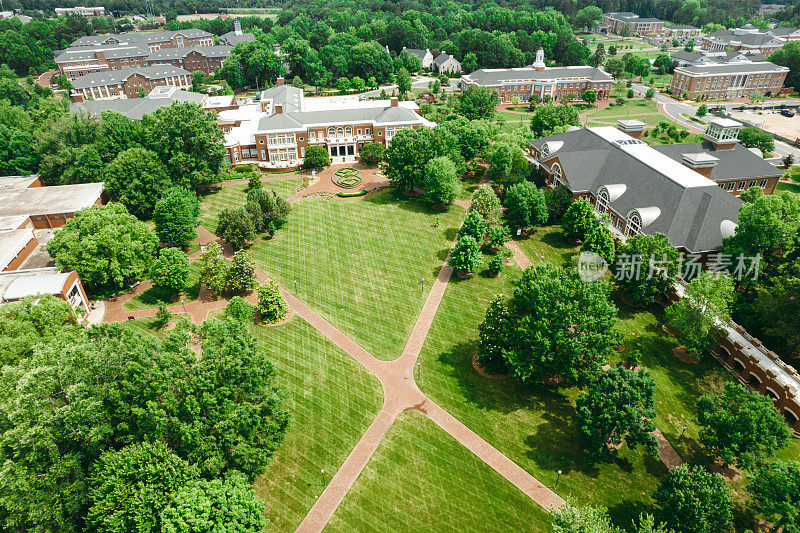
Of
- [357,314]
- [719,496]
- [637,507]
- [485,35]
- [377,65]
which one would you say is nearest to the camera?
[719,496]

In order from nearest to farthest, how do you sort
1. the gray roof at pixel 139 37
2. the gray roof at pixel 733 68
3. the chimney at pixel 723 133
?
1. the chimney at pixel 723 133
2. the gray roof at pixel 733 68
3. the gray roof at pixel 139 37

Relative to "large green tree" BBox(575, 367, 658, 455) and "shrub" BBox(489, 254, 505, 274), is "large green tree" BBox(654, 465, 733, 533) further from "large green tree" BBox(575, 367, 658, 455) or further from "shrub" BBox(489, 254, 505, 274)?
"shrub" BBox(489, 254, 505, 274)

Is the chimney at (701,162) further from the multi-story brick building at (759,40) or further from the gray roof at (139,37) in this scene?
the gray roof at (139,37)

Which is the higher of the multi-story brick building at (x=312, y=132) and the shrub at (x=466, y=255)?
the multi-story brick building at (x=312, y=132)

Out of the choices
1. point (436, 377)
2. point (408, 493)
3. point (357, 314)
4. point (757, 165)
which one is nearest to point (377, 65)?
point (757, 165)

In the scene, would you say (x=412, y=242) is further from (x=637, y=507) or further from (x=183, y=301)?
(x=637, y=507)

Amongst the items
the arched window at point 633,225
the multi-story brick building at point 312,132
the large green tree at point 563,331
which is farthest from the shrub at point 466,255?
the multi-story brick building at point 312,132

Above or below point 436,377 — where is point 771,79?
above

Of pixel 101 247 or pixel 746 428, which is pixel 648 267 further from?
pixel 101 247
